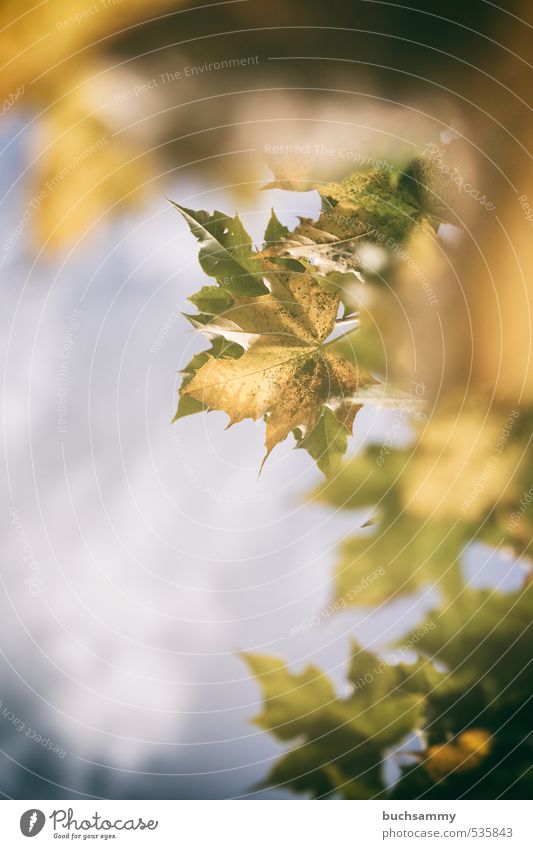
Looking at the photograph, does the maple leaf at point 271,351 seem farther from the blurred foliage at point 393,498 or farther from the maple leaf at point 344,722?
the maple leaf at point 344,722

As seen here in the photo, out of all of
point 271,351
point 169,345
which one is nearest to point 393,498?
point 271,351

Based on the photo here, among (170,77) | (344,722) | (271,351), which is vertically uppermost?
(170,77)

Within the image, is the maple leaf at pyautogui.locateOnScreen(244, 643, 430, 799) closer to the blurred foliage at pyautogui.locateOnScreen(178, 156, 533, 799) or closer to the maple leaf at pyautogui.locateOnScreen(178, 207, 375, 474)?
the blurred foliage at pyautogui.locateOnScreen(178, 156, 533, 799)

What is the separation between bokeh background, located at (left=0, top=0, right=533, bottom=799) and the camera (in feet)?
2.75

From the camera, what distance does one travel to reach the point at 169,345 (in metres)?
0.89

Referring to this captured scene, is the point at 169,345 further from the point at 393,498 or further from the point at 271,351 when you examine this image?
the point at 393,498

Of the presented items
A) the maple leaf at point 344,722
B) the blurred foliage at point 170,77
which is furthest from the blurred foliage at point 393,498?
the blurred foliage at point 170,77

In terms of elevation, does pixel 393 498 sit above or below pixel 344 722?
above

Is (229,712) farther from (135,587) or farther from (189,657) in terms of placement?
(135,587)

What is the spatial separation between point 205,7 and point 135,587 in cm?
71

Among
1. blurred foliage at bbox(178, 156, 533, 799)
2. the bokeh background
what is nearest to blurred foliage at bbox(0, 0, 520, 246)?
the bokeh background

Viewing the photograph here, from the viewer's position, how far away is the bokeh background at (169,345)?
2.75ft

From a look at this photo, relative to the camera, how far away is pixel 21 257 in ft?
2.91
